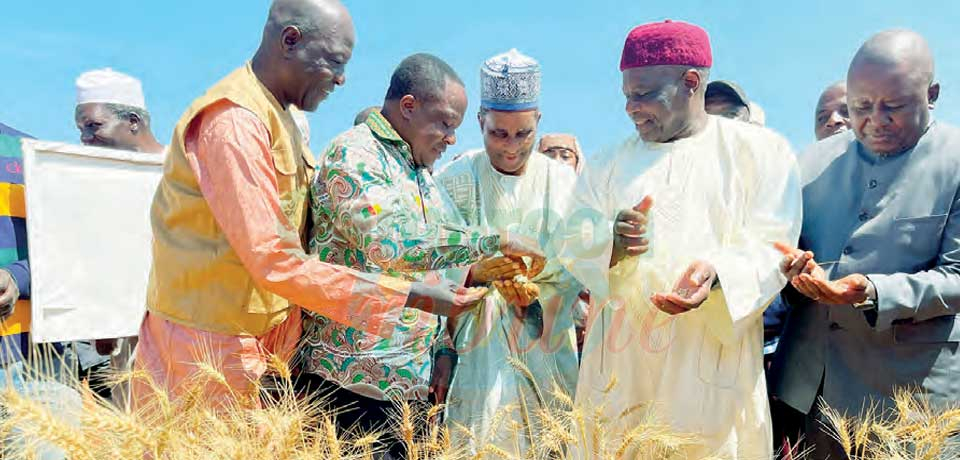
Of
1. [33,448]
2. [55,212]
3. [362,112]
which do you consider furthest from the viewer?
[362,112]

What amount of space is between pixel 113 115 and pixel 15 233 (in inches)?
58.2

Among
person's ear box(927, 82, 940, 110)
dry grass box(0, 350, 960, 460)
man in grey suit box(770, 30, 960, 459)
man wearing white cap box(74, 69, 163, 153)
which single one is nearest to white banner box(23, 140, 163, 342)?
man wearing white cap box(74, 69, 163, 153)

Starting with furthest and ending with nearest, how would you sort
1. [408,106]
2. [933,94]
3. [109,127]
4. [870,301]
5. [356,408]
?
[109,127]
[933,94]
[408,106]
[870,301]
[356,408]

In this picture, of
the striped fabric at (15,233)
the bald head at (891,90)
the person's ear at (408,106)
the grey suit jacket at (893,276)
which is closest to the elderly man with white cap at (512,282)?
the person's ear at (408,106)

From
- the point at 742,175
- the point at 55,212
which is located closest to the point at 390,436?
the point at 742,175

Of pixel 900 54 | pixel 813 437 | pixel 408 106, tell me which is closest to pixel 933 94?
pixel 900 54

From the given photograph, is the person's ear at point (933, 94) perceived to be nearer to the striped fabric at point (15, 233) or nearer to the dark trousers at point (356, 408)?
the dark trousers at point (356, 408)

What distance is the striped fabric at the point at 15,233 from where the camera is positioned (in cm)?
368

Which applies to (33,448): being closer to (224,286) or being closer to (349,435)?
(224,286)

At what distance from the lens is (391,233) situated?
2646mm

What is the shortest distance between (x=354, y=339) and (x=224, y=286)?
0.47m

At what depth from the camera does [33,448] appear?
63.7 inches

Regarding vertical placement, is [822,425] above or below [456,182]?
below

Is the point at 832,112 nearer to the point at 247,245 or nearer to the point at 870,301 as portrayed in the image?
the point at 870,301
